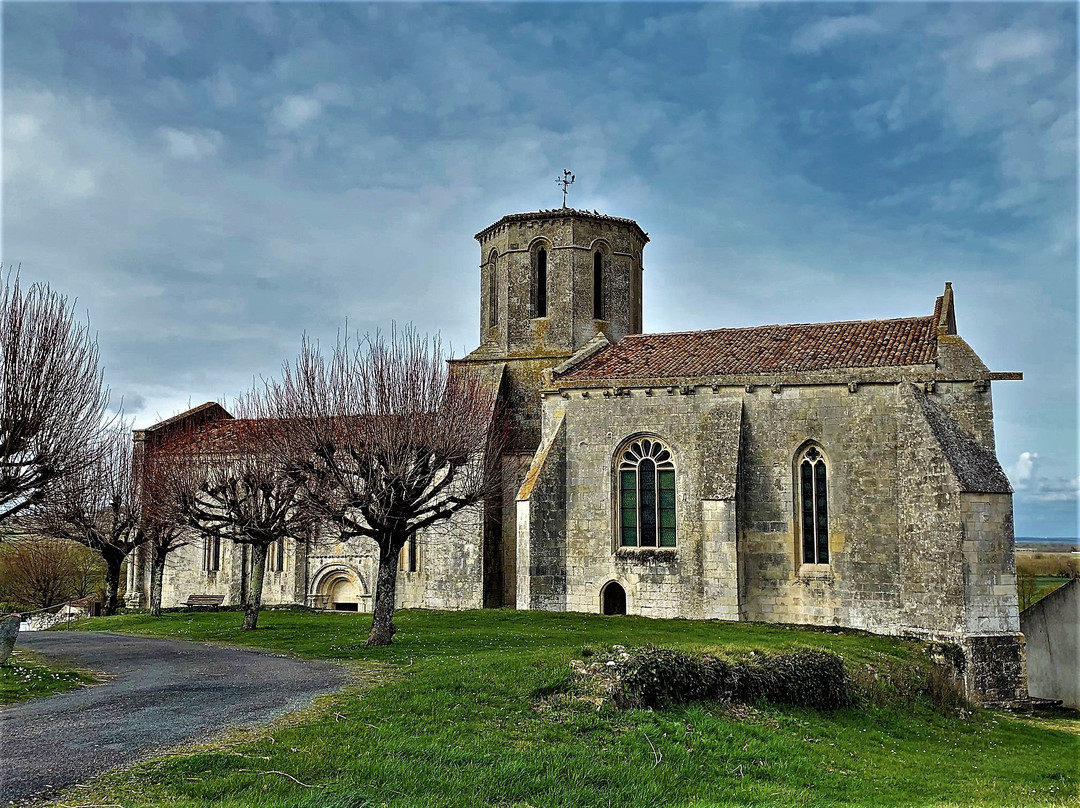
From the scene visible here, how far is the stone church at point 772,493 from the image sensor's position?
21031 mm

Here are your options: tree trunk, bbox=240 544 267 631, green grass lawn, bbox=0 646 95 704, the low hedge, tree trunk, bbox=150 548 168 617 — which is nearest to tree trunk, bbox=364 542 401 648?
green grass lawn, bbox=0 646 95 704

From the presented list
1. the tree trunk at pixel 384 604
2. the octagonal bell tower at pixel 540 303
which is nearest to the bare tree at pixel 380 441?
the tree trunk at pixel 384 604

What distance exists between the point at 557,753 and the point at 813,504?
1614cm

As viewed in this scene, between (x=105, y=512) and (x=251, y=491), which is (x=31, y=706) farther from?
(x=105, y=512)

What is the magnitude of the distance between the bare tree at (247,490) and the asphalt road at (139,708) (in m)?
5.34

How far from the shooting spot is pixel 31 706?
11328 millimetres

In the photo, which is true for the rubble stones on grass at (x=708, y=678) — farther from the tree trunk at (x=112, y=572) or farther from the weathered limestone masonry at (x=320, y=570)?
the tree trunk at (x=112, y=572)

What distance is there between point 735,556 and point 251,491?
14.2 m

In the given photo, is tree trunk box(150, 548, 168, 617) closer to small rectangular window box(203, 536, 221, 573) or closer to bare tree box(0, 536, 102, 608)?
small rectangular window box(203, 536, 221, 573)

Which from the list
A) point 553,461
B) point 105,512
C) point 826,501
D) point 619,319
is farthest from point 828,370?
point 105,512

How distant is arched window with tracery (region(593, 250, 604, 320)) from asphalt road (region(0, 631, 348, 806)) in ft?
65.7

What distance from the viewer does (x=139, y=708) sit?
36.4 feet

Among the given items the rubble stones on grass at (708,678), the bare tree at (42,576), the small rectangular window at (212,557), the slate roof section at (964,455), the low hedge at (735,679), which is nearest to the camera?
the rubble stones on grass at (708,678)

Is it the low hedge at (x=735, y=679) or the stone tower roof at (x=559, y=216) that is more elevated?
the stone tower roof at (x=559, y=216)
